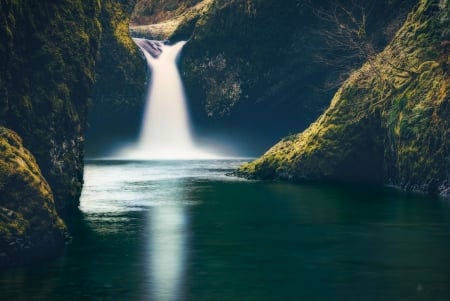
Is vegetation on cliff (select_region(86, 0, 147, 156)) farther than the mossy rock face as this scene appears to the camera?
Yes

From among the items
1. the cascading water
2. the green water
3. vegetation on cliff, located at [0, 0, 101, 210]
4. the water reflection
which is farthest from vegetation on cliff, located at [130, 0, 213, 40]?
the water reflection

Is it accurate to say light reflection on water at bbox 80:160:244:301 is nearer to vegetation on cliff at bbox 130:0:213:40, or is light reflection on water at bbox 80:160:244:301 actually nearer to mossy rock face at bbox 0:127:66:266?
mossy rock face at bbox 0:127:66:266

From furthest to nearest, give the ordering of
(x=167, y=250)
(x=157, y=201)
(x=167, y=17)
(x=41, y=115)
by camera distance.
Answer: (x=167, y=17) → (x=157, y=201) → (x=41, y=115) → (x=167, y=250)

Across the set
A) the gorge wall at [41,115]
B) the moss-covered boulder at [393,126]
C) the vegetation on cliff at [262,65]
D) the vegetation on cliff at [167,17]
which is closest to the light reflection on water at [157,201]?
the gorge wall at [41,115]

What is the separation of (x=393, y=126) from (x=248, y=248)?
73.1 feet

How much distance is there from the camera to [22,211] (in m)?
29.4

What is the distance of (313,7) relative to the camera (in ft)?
251

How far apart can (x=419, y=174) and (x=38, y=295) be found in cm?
2877

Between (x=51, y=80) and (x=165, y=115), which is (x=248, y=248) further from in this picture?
(x=165, y=115)

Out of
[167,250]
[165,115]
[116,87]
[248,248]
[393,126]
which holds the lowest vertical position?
[167,250]

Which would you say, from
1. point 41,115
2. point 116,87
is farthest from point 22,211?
point 116,87

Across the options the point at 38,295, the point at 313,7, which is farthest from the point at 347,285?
the point at 313,7

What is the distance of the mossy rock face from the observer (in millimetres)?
28641

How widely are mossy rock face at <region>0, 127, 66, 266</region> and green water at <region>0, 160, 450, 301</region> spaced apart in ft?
2.27
